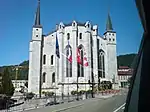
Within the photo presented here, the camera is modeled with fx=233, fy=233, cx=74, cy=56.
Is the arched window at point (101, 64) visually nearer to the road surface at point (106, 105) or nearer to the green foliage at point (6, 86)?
the green foliage at point (6, 86)

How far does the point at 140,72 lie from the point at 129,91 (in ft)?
1.05

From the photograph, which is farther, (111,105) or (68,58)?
(68,58)

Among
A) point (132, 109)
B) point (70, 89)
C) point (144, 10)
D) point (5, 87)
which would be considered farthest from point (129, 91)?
point (70, 89)

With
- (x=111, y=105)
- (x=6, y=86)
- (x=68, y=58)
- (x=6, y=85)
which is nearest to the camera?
(x=111, y=105)

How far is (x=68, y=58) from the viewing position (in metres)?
55.3

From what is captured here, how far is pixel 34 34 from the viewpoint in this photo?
2379 inches

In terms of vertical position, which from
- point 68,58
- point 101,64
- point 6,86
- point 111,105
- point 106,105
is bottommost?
point 6,86

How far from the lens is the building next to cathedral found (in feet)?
184

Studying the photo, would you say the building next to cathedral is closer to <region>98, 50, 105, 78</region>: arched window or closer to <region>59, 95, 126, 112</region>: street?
<region>98, 50, 105, 78</region>: arched window

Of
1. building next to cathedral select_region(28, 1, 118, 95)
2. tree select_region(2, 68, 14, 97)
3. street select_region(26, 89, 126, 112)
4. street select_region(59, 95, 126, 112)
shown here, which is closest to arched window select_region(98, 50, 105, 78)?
building next to cathedral select_region(28, 1, 118, 95)

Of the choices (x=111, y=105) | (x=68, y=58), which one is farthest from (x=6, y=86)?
(x=111, y=105)

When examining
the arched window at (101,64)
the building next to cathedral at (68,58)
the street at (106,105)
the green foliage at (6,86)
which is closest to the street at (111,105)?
the street at (106,105)

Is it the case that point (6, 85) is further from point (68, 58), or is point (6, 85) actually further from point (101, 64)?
point (101, 64)

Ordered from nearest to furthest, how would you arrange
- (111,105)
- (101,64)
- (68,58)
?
1. (111,105)
2. (68,58)
3. (101,64)
